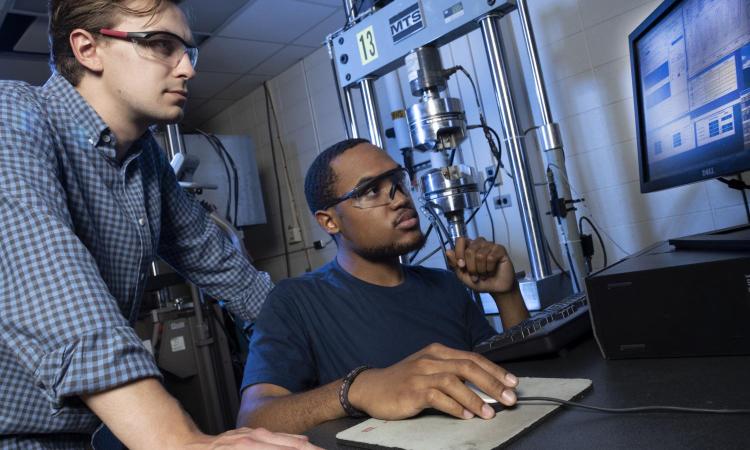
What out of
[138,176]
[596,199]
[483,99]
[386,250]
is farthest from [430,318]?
[483,99]

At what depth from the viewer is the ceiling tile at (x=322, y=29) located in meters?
3.22

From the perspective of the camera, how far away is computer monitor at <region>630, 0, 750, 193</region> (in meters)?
0.83

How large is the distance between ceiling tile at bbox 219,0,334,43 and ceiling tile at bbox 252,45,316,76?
0.19m

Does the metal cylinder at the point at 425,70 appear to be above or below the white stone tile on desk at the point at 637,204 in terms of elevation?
above

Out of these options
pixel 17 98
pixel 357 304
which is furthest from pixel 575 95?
pixel 17 98

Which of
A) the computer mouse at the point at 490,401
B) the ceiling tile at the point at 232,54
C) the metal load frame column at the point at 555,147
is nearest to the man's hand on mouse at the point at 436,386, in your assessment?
the computer mouse at the point at 490,401

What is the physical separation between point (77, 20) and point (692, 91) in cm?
106

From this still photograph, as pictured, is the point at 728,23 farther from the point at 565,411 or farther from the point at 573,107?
the point at 573,107

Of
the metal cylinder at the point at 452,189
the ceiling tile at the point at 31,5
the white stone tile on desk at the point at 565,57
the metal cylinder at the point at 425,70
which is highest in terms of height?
the ceiling tile at the point at 31,5

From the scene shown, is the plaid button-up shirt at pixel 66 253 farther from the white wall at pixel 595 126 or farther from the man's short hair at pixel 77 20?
the white wall at pixel 595 126

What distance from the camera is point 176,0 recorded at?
1.05m

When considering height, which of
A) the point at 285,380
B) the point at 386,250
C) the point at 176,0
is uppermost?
the point at 176,0

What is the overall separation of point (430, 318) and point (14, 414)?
2.52 feet

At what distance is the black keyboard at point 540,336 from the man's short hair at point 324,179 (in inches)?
24.9
